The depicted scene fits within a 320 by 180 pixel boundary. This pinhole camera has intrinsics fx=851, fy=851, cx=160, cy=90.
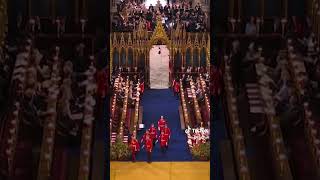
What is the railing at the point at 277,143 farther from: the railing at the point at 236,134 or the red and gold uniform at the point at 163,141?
the red and gold uniform at the point at 163,141

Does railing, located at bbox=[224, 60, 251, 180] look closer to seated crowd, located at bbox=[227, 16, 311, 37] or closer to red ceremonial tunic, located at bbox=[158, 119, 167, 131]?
seated crowd, located at bbox=[227, 16, 311, 37]

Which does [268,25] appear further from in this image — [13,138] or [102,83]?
[13,138]

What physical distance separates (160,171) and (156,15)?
1943 centimetres

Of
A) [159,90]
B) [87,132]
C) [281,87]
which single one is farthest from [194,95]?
[87,132]

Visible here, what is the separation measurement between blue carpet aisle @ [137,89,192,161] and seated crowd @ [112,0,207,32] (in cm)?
414

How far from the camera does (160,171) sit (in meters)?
25.1

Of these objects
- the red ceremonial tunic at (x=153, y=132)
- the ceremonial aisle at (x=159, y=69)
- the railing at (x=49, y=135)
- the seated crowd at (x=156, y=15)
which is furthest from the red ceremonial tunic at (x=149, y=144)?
the seated crowd at (x=156, y=15)

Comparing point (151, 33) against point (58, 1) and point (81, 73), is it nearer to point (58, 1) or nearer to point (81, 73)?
point (58, 1)

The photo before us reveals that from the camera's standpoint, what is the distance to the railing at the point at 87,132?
16.6 metres

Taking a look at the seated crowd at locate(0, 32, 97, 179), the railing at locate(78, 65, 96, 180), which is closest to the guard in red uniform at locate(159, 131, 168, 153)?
the seated crowd at locate(0, 32, 97, 179)

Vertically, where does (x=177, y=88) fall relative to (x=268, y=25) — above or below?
below

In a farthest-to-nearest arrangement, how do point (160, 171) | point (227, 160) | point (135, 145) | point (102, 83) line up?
point (135, 145) → point (160, 171) → point (102, 83) → point (227, 160)

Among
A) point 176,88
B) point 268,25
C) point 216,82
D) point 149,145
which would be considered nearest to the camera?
point 216,82

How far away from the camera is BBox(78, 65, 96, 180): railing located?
16.6 meters
